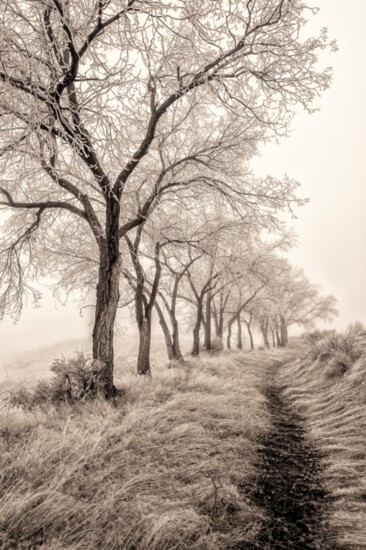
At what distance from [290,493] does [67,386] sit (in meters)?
3.91

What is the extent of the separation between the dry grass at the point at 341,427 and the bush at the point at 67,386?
12.0ft

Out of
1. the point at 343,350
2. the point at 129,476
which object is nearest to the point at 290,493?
the point at 129,476

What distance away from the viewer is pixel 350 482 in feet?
11.0

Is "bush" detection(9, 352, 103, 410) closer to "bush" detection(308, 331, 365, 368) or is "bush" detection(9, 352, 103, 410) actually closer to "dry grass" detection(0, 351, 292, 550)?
"dry grass" detection(0, 351, 292, 550)

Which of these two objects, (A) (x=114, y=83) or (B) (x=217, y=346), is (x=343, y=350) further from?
(B) (x=217, y=346)

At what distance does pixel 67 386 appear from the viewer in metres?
5.70

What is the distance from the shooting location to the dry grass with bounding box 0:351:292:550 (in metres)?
2.35

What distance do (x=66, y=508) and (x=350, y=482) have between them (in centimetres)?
276

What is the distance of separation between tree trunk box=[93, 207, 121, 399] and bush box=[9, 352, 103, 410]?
1.06 ft

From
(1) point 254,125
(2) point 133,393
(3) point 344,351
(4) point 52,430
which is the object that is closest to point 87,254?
(2) point 133,393

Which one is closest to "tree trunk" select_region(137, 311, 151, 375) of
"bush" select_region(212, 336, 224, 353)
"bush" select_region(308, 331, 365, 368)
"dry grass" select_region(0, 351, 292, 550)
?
"dry grass" select_region(0, 351, 292, 550)

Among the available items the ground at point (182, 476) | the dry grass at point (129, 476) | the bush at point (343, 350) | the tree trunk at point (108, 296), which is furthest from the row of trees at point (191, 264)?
the dry grass at point (129, 476)

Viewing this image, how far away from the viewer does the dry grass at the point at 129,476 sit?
235 centimetres

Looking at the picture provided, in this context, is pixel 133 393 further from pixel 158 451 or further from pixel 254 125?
A: pixel 254 125
